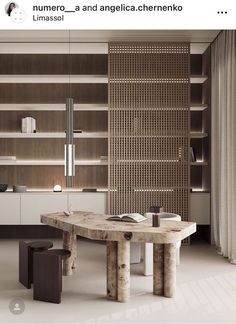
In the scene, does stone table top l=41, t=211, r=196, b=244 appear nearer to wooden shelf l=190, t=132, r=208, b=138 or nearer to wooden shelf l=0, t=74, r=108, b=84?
wooden shelf l=190, t=132, r=208, b=138

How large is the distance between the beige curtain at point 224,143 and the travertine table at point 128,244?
1.37 metres

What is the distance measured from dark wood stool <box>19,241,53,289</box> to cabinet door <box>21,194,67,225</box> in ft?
6.28

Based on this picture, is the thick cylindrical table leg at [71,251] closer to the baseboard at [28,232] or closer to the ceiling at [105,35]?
the baseboard at [28,232]

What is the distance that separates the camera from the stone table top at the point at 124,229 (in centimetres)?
369

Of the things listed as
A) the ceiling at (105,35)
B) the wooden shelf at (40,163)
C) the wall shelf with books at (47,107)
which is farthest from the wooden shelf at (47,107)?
the ceiling at (105,35)

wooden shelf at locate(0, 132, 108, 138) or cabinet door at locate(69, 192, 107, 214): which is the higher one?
wooden shelf at locate(0, 132, 108, 138)

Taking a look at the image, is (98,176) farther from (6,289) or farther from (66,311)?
(66,311)

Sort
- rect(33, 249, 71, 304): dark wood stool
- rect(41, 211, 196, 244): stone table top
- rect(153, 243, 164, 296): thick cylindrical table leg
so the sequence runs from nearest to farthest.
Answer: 1. rect(41, 211, 196, 244): stone table top
2. rect(33, 249, 71, 304): dark wood stool
3. rect(153, 243, 164, 296): thick cylindrical table leg

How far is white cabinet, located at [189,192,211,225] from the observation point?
6355 millimetres

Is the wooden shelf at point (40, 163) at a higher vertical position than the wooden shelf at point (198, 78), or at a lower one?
lower

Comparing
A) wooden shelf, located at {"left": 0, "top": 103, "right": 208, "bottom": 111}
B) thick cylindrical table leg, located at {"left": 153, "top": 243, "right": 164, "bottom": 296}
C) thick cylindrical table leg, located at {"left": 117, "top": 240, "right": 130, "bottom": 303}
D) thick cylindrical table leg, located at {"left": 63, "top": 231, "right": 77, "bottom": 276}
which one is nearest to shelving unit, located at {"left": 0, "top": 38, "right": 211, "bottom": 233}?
wooden shelf, located at {"left": 0, "top": 103, "right": 208, "bottom": 111}

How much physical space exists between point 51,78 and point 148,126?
5.15 feet
